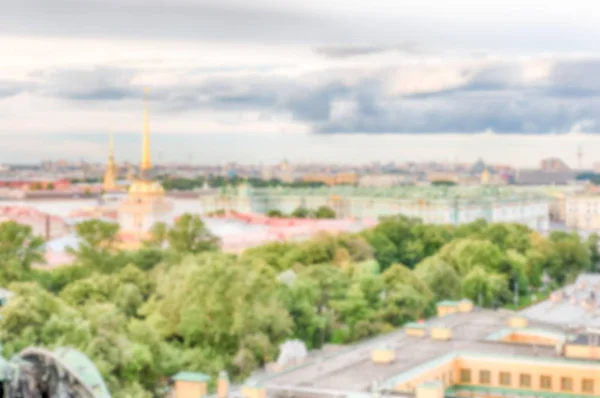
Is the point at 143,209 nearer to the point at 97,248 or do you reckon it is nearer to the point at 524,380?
the point at 97,248

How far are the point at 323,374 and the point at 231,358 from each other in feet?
24.6

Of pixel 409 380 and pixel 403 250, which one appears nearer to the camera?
pixel 409 380

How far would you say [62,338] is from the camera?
73.8ft

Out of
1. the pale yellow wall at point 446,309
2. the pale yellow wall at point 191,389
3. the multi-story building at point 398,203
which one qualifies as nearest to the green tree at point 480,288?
the pale yellow wall at point 446,309

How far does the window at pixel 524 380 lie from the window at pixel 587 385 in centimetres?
110

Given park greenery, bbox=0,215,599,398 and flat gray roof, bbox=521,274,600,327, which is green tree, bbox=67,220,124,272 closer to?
park greenery, bbox=0,215,599,398

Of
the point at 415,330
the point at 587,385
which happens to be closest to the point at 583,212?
the point at 415,330

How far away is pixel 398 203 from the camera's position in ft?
365

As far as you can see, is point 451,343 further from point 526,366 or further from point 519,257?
point 519,257

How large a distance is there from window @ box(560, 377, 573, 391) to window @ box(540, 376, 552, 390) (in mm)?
243

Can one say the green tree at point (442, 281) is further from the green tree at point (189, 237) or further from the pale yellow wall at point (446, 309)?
the pale yellow wall at point (446, 309)

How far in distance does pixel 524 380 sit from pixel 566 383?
0.89 metres

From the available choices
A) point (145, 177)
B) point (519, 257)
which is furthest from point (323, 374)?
point (145, 177)

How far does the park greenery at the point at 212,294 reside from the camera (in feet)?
77.7
